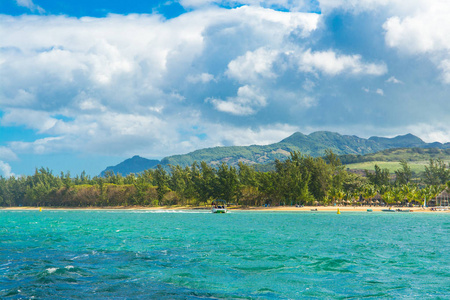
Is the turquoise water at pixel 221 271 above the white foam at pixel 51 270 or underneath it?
underneath

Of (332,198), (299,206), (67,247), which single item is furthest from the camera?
(332,198)

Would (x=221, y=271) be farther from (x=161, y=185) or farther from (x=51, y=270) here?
(x=161, y=185)

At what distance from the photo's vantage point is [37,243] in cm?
4328

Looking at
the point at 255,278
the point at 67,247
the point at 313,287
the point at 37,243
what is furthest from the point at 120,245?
the point at 313,287

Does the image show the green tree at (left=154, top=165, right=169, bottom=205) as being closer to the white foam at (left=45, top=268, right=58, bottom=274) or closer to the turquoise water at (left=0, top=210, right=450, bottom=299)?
the turquoise water at (left=0, top=210, right=450, bottom=299)

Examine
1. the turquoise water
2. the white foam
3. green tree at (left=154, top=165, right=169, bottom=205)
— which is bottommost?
the turquoise water

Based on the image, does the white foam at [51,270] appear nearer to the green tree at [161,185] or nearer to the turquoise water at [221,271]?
the turquoise water at [221,271]

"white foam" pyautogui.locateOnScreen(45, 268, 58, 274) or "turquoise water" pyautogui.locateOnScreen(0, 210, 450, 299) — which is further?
"white foam" pyautogui.locateOnScreen(45, 268, 58, 274)

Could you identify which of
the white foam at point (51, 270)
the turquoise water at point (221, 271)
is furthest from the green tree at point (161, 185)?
the white foam at point (51, 270)

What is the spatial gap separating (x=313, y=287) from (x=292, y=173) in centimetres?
13523

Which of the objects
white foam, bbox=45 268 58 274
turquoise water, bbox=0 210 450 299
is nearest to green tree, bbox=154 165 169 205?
turquoise water, bbox=0 210 450 299

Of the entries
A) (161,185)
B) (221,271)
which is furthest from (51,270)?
(161,185)

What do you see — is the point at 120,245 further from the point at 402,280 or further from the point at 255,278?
the point at 402,280

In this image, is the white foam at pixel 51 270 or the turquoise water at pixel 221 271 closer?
the turquoise water at pixel 221 271
